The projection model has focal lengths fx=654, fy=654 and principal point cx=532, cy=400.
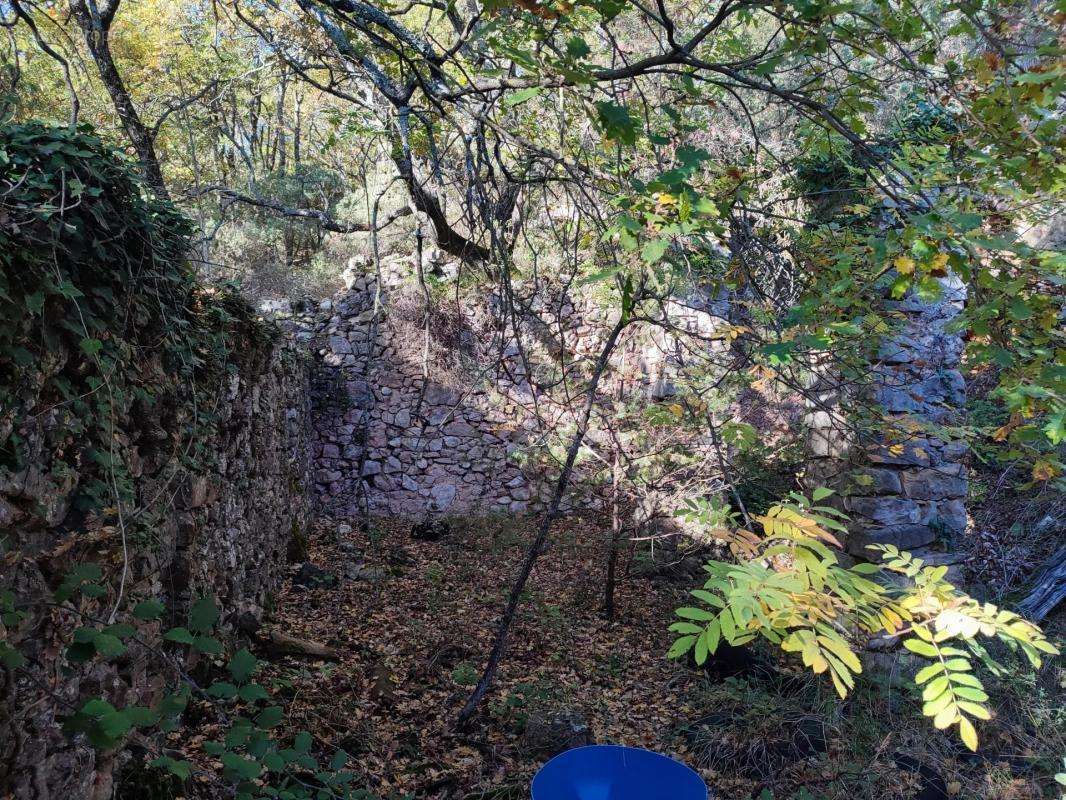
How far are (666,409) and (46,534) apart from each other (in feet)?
10.4

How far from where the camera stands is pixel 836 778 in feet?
10.6

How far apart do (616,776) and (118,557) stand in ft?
5.74

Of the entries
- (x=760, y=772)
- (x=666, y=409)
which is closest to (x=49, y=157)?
(x=666, y=409)

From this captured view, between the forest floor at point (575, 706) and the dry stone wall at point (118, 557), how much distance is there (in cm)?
71

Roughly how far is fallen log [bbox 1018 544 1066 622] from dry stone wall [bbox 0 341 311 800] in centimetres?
524

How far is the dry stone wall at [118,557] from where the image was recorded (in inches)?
63.1

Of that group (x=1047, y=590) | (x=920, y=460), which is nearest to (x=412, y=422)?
(x=920, y=460)

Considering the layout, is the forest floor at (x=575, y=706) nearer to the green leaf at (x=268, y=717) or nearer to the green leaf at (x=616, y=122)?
the green leaf at (x=268, y=717)

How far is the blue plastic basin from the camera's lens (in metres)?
→ 2.07

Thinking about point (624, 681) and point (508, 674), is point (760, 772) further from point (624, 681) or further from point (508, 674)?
point (508, 674)

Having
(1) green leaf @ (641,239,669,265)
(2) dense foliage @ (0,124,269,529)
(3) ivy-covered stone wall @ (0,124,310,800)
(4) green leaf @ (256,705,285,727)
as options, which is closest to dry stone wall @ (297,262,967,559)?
(3) ivy-covered stone wall @ (0,124,310,800)

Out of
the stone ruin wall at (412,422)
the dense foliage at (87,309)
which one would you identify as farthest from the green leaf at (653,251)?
the stone ruin wall at (412,422)

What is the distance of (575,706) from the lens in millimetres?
3820

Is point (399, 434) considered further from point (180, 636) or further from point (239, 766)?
point (239, 766)
